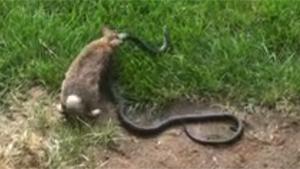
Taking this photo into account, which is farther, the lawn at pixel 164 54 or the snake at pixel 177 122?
the lawn at pixel 164 54

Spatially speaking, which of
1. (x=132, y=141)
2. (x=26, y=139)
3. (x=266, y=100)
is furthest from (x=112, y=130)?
(x=266, y=100)

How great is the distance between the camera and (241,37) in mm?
4125

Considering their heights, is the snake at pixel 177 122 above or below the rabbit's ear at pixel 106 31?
below

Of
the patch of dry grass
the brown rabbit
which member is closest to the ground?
the patch of dry grass

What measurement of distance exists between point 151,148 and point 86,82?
15.2 inches

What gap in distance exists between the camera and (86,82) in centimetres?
370

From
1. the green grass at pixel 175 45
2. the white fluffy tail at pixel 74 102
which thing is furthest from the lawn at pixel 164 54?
the white fluffy tail at pixel 74 102

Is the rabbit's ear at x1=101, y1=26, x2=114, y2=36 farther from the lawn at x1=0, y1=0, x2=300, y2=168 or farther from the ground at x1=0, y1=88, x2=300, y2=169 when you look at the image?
the ground at x1=0, y1=88, x2=300, y2=169

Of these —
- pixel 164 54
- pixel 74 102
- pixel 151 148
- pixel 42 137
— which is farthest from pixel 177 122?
pixel 42 137

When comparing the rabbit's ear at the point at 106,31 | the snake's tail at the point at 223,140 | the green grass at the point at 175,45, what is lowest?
the snake's tail at the point at 223,140

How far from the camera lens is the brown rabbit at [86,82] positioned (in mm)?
3686

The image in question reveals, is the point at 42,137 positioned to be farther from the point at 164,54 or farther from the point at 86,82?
the point at 164,54

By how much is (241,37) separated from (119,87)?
64 centimetres

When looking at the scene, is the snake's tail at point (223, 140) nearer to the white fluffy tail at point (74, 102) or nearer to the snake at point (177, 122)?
the snake at point (177, 122)
